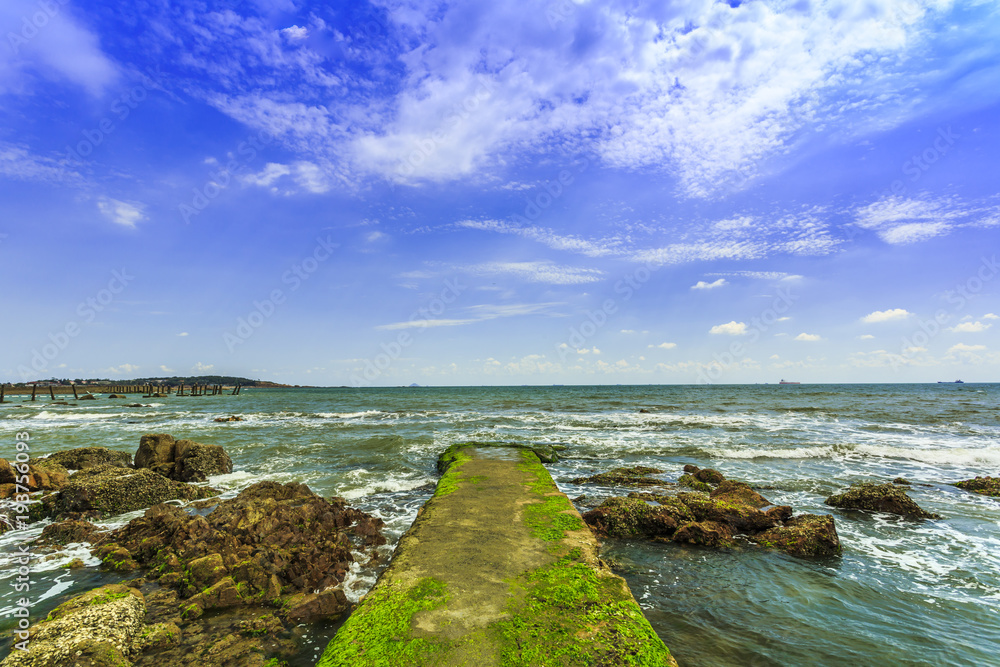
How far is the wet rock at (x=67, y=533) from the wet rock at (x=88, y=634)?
3.92 metres

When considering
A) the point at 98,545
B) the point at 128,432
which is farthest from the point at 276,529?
the point at 128,432

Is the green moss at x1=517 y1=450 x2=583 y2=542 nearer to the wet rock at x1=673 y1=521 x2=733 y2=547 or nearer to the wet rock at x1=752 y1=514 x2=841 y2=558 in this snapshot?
the wet rock at x1=673 y1=521 x2=733 y2=547

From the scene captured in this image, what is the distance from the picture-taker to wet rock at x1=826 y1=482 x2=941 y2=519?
820 centimetres

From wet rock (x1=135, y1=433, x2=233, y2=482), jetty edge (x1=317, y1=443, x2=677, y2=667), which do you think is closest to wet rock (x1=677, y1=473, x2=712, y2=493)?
jetty edge (x1=317, y1=443, x2=677, y2=667)

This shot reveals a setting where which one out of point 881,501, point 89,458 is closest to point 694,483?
point 881,501

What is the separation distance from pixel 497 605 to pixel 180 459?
1177 cm

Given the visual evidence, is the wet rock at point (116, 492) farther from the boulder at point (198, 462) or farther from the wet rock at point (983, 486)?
the wet rock at point (983, 486)

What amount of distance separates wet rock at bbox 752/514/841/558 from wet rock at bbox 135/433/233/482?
13019 mm

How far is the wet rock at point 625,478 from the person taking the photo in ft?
35.8

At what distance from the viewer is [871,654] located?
4094 millimetres

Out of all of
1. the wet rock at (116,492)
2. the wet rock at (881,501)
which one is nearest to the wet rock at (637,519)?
the wet rock at (881,501)

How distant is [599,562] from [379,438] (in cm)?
1564

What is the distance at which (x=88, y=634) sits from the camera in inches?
151

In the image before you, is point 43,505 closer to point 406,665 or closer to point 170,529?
point 170,529
